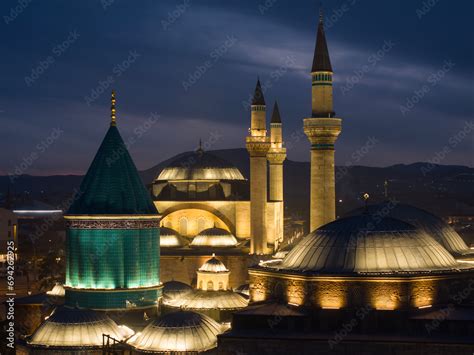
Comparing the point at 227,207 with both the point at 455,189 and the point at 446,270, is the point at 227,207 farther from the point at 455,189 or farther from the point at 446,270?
the point at 455,189

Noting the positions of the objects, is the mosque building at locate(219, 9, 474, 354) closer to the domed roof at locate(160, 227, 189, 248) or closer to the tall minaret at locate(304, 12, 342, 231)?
the tall minaret at locate(304, 12, 342, 231)

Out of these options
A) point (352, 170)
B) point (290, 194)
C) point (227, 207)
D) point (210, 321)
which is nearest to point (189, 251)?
point (227, 207)

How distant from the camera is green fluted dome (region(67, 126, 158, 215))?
1100 inches

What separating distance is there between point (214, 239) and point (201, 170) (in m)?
5.55

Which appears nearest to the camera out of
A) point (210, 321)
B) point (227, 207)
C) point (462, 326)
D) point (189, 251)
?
point (462, 326)

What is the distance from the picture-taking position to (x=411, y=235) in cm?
2316

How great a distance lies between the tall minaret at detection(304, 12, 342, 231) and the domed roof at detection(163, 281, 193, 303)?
4899 mm

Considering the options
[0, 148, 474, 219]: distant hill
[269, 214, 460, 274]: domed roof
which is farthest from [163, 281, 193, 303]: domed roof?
[0, 148, 474, 219]: distant hill

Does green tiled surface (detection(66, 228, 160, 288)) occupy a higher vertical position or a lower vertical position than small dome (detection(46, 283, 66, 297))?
higher

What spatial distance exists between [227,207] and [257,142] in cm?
424

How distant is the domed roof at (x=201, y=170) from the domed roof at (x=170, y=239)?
3.91 m

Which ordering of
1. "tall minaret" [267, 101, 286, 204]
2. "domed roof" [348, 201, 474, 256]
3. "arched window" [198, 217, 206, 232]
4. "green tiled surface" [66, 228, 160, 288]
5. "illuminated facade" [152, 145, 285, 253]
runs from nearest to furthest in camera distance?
"green tiled surface" [66, 228, 160, 288], "domed roof" [348, 201, 474, 256], "illuminated facade" [152, 145, 285, 253], "arched window" [198, 217, 206, 232], "tall minaret" [267, 101, 286, 204]

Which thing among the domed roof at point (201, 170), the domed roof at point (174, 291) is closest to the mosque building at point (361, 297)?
the domed roof at point (174, 291)

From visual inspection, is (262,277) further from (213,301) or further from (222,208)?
(222,208)
